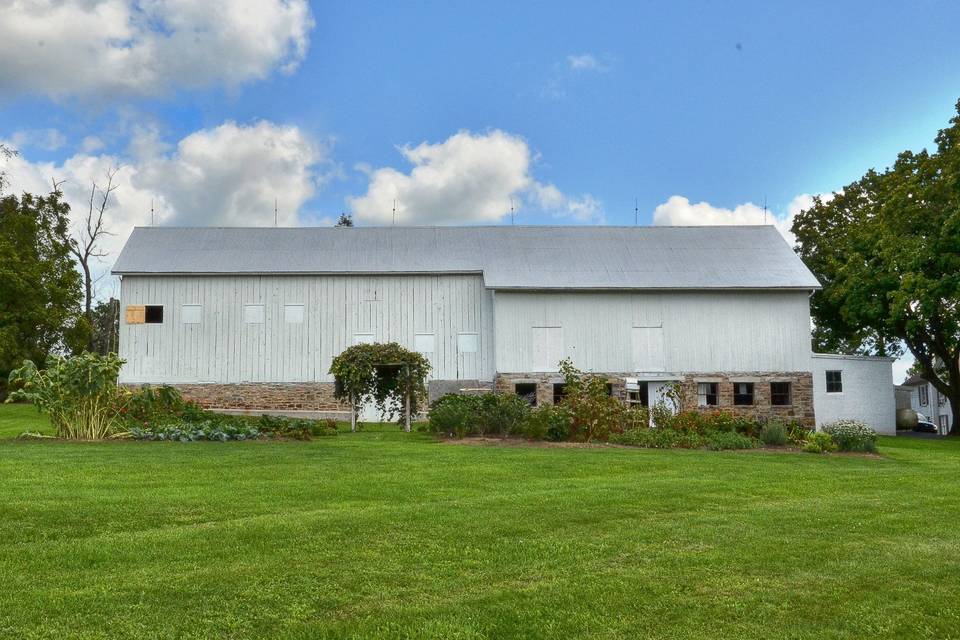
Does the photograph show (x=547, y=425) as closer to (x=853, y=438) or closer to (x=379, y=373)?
(x=853, y=438)

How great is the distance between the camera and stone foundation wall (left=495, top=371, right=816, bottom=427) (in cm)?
3186

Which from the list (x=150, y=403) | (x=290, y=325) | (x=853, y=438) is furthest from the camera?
(x=290, y=325)

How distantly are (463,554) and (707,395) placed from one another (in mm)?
26775

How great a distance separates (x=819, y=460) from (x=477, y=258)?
1916 centimetres

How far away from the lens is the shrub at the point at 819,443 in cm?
1884

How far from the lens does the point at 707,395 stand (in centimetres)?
3222

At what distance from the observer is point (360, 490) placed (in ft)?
34.5

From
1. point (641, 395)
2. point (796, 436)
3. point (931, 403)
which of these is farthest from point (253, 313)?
point (931, 403)

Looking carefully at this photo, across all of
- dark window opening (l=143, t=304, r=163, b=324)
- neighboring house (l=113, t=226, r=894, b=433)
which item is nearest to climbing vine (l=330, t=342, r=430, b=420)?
neighboring house (l=113, t=226, r=894, b=433)

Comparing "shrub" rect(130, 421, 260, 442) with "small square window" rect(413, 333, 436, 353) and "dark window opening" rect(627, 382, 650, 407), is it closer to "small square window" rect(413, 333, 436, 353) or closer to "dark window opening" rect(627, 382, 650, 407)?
"small square window" rect(413, 333, 436, 353)

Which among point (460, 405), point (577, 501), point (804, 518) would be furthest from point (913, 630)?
point (460, 405)

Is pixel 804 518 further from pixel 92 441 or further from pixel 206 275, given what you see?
pixel 206 275

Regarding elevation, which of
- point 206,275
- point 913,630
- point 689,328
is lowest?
point 913,630

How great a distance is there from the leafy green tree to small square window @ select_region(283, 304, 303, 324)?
12348 mm
